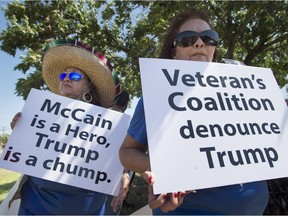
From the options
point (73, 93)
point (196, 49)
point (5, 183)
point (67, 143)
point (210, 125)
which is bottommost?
point (210, 125)

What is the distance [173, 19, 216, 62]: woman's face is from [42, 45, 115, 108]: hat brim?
2.45 ft

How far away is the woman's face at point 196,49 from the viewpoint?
1.33m

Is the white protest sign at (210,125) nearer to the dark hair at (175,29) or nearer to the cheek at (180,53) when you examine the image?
the cheek at (180,53)

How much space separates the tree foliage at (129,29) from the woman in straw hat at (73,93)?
3168mm

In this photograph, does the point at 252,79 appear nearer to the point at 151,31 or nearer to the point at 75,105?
the point at 75,105

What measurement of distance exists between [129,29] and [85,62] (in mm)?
5702

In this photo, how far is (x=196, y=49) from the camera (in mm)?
1336

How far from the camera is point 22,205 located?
158 centimetres

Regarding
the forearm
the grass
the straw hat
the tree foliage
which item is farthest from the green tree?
the forearm

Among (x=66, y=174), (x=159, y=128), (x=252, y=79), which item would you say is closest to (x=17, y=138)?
(x=66, y=174)

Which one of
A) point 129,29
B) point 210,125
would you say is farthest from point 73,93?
point 129,29

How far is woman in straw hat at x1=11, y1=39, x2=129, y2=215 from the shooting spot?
1.52 metres

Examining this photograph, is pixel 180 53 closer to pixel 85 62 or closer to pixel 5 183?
pixel 85 62

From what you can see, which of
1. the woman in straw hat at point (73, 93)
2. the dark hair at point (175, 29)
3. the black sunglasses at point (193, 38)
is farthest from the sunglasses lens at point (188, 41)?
the woman in straw hat at point (73, 93)
